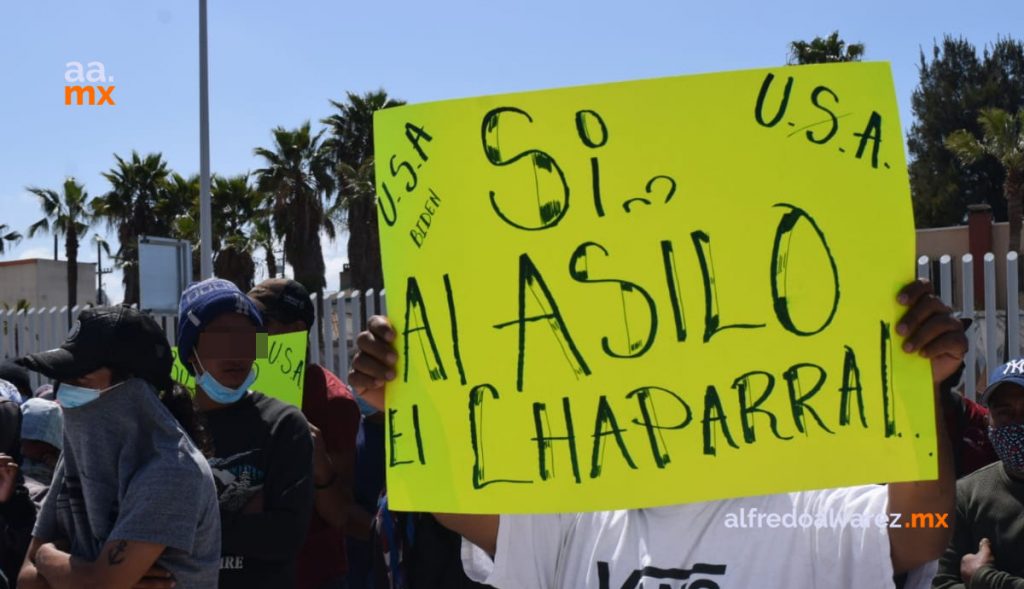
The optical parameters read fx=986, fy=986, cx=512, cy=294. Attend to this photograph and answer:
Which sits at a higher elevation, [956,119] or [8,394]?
[956,119]

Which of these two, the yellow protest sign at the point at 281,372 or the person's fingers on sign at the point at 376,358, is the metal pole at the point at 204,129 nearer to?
the yellow protest sign at the point at 281,372

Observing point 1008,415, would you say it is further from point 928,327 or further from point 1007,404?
point 928,327

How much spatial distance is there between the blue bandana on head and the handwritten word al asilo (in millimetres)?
1552

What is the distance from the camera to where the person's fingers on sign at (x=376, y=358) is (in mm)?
1721

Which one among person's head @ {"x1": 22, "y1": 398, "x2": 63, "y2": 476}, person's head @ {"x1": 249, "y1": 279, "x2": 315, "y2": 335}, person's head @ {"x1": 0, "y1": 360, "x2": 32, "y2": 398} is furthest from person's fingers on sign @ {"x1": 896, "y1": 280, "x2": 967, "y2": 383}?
person's head @ {"x1": 0, "y1": 360, "x2": 32, "y2": 398}

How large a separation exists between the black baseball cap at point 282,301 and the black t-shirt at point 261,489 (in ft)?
2.03

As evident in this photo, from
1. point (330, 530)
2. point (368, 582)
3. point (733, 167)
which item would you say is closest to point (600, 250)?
point (733, 167)

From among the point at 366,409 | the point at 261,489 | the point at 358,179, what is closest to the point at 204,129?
the point at 366,409

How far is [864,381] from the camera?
63.7 inches

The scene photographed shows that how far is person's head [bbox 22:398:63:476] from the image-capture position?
3.28 m

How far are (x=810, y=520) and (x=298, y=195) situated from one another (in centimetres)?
2986

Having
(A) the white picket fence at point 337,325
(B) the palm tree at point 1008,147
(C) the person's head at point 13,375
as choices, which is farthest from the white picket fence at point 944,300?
(B) the palm tree at point 1008,147

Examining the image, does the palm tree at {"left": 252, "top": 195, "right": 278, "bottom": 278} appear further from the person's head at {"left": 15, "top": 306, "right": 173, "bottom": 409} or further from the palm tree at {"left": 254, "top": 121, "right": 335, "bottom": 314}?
the person's head at {"left": 15, "top": 306, "right": 173, "bottom": 409}

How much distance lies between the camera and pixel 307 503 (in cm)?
266
